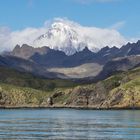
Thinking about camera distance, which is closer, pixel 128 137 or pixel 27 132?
pixel 128 137

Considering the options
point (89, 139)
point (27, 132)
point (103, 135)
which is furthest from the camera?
point (27, 132)

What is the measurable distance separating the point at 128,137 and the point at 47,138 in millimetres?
18204

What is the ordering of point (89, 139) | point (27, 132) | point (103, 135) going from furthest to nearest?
point (27, 132)
point (103, 135)
point (89, 139)

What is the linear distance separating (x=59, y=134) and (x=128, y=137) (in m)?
18.6

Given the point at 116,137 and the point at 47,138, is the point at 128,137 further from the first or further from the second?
the point at 47,138

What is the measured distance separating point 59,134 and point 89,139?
14.8 meters

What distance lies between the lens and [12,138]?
122438 millimetres

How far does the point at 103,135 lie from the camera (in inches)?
5133

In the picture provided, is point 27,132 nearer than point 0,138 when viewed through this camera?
No

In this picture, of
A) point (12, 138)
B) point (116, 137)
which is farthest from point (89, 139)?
point (12, 138)

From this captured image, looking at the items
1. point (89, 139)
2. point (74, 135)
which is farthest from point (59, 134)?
point (89, 139)

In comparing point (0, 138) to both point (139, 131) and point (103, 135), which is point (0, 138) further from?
point (139, 131)

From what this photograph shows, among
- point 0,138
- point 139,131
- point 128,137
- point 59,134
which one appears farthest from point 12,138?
point 139,131

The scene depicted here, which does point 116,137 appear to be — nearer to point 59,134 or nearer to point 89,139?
point 89,139
